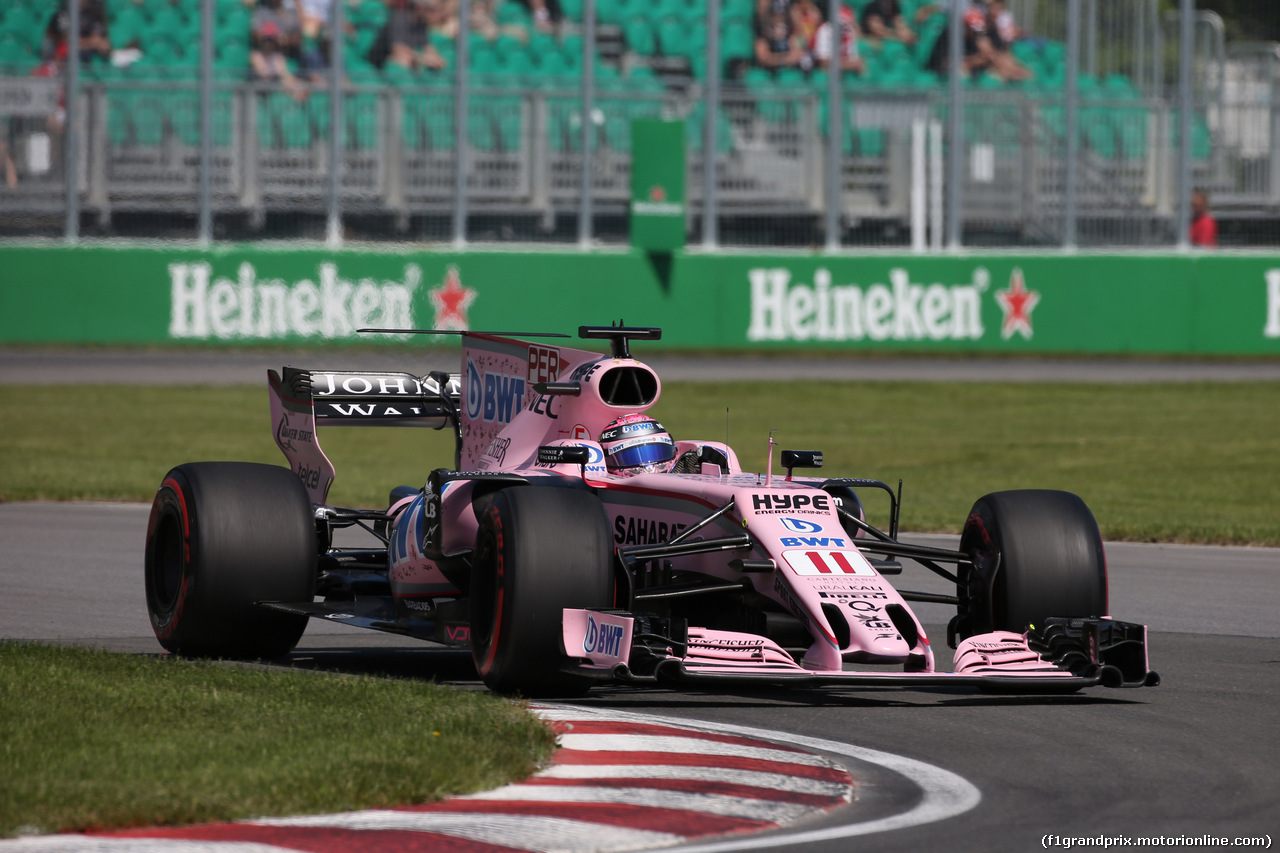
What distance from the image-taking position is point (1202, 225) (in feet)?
91.9

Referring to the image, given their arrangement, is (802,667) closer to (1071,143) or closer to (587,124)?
(587,124)

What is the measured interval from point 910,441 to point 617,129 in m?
8.91

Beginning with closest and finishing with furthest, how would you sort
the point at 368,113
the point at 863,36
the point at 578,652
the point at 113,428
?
the point at 578,652 < the point at 113,428 < the point at 368,113 < the point at 863,36

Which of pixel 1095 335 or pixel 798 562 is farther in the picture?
pixel 1095 335

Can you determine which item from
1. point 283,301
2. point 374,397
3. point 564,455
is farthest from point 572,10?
point 564,455

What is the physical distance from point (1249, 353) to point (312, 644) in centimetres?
2136

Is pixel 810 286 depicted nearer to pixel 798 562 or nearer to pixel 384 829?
pixel 798 562

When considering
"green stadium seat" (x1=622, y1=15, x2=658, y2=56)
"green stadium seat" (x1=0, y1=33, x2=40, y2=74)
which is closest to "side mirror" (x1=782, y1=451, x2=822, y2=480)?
"green stadium seat" (x1=622, y1=15, x2=658, y2=56)

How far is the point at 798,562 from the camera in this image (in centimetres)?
732

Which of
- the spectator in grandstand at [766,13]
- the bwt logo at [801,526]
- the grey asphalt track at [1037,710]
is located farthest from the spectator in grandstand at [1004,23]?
the bwt logo at [801,526]

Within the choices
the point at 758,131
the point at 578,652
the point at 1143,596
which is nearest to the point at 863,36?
the point at 758,131

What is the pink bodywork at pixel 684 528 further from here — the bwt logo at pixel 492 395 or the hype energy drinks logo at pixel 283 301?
the hype energy drinks logo at pixel 283 301

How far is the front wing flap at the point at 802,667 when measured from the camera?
271 inches

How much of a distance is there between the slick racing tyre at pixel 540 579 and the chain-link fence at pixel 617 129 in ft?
62.8
